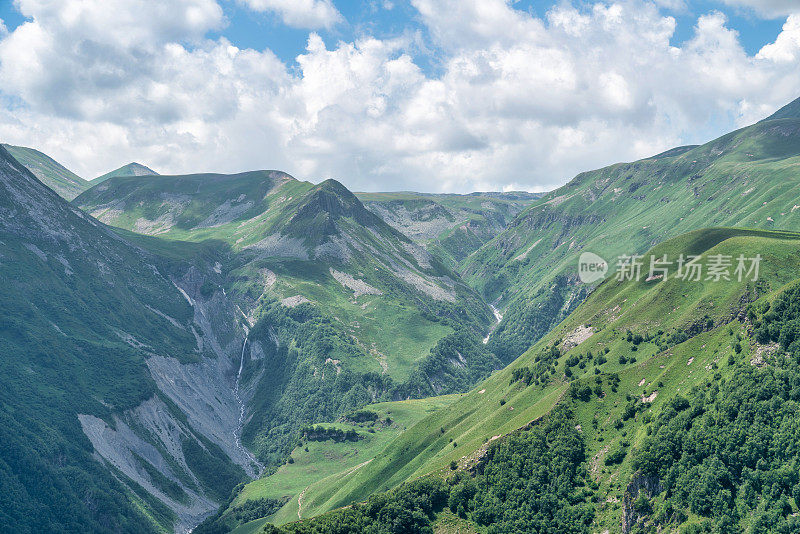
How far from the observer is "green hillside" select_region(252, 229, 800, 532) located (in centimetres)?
8062

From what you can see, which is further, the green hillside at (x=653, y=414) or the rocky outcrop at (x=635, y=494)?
the rocky outcrop at (x=635, y=494)

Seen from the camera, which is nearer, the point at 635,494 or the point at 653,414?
the point at 635,494

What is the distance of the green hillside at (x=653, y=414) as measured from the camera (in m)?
80.6

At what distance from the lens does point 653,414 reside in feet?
330

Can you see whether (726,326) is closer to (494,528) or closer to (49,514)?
(494,528)

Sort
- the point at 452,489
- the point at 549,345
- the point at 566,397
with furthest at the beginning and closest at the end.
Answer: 1. the point at 549,345
2. the point at 566,397
3. the point at 452,489

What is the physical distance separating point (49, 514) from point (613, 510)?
16519 cm

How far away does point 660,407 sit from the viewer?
10062cm

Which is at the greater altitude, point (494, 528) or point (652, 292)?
point (652, 292)

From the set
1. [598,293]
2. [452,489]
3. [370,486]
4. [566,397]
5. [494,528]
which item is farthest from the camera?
[598,293]

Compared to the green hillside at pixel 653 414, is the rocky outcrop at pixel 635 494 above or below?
below

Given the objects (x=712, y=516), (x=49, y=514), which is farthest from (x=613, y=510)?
(x=49, y=514)

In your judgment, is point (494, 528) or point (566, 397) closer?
point (494, 528)

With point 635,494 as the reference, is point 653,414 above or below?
above
